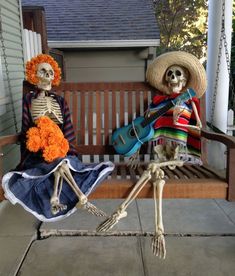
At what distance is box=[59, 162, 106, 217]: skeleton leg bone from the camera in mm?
1729

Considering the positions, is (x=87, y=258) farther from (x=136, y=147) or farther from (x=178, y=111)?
(x=178, y=111)

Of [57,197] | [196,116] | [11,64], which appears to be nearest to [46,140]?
→ [57,197]

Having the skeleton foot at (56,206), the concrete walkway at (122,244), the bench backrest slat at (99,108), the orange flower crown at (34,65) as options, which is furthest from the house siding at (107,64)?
the skeleton foot at (56,206)

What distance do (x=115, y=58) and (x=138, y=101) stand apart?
10.7 feet

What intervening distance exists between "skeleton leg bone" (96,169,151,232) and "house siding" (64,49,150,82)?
393 centimetres

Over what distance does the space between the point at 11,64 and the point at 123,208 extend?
2.03 meters

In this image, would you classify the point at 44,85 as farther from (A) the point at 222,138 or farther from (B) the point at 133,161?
(A) the point at 222,138

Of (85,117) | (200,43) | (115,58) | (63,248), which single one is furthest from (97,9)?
(200,43)

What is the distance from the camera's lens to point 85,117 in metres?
2.53

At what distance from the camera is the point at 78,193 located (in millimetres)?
1743

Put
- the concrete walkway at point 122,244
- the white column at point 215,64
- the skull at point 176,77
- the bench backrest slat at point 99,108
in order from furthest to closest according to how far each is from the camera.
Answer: the white column at point 215,64 → the bench backrest slat at point 99,108 → the skull at point 176,77 → the concrete walkway at point 122,244

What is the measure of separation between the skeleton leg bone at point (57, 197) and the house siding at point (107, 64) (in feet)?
13.1

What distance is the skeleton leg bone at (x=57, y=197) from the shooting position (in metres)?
1.73

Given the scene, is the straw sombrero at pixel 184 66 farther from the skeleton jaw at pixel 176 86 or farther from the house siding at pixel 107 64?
the house siding at pixel 107 64
